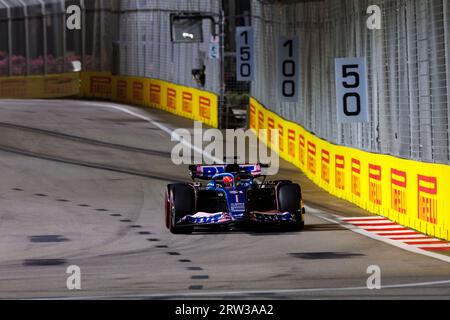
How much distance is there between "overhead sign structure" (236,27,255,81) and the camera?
136 ft

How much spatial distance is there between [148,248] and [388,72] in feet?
21.4

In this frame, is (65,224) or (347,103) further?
(347,103)

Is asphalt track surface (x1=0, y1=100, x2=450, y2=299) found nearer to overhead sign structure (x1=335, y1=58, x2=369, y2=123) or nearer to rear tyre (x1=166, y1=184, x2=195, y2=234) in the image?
rear tyre (x1=166, y1=184, x2=195, y2=234)

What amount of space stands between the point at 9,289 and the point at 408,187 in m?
8.14

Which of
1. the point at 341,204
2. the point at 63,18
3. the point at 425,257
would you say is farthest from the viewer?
the point at 63,18

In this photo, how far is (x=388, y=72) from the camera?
21.2 meters

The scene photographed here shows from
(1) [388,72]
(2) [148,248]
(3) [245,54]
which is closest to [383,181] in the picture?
(1) [388,72]

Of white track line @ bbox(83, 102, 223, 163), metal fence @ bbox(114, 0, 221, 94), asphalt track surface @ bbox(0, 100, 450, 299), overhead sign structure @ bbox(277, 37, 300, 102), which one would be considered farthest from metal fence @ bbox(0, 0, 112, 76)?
overhead sign structure @ bbox(277, 37, 300, 102)

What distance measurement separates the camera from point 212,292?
39.4ft

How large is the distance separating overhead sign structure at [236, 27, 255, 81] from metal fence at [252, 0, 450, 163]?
27.8 ft

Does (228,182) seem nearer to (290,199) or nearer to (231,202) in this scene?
(231,202)

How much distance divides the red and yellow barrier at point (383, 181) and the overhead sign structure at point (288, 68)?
3.26 ft
